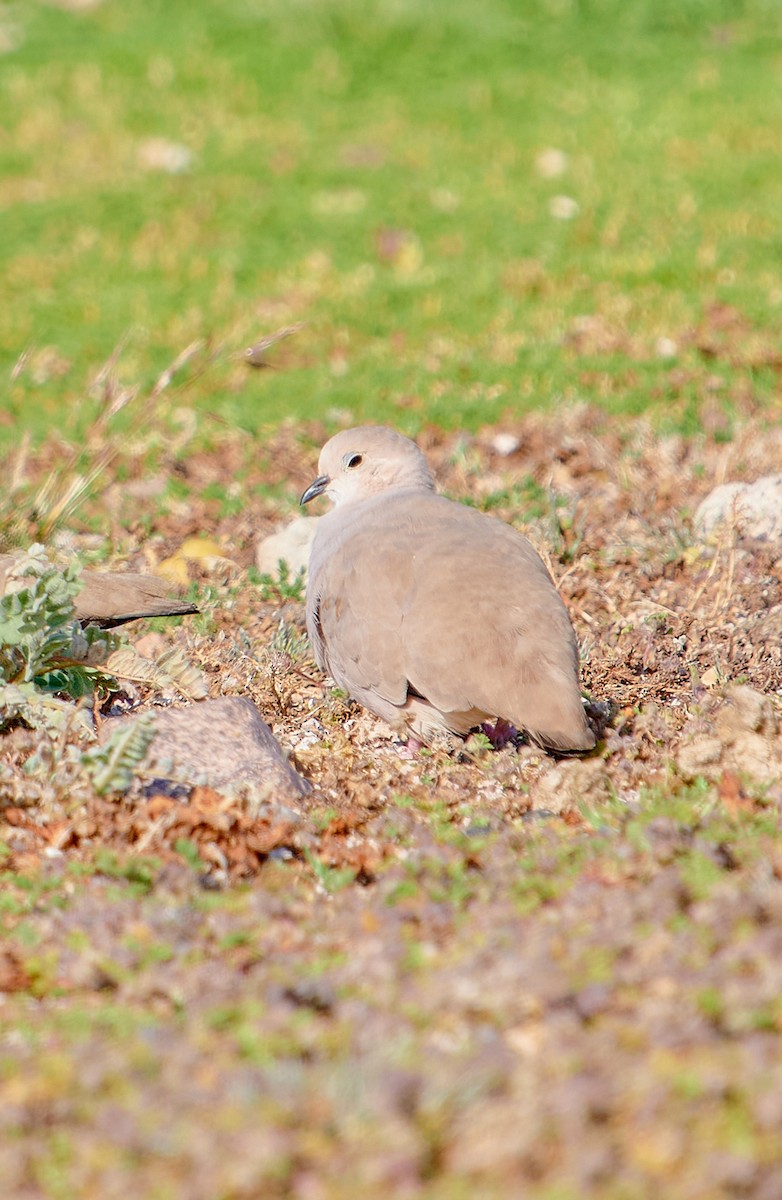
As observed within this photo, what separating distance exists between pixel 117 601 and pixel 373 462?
1.32m

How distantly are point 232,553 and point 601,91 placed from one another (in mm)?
10608

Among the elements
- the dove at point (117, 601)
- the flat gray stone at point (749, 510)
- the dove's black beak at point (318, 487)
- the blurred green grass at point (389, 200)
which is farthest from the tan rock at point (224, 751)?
the blurred green grass at point (389, 200)

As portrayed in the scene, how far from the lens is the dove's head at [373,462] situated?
20.8ft

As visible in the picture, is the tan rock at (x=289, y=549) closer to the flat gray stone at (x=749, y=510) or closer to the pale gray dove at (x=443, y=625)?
the pale gray dove at (x=443, y=625)

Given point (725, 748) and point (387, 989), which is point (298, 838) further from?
point (725, 748)

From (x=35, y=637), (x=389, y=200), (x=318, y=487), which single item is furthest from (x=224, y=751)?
(x=389, y=200)

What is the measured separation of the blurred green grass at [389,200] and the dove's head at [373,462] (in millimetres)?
1231

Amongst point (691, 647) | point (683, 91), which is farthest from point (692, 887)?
point (683, 91)

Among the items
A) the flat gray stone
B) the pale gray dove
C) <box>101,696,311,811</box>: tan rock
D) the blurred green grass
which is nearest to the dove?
the pale gray dove

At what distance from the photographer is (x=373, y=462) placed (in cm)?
636

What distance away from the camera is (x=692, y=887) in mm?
3385

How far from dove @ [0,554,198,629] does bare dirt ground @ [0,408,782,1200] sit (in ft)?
0.69

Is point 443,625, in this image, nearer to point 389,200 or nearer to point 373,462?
point 373,462

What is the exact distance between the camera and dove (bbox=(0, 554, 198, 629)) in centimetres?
580
